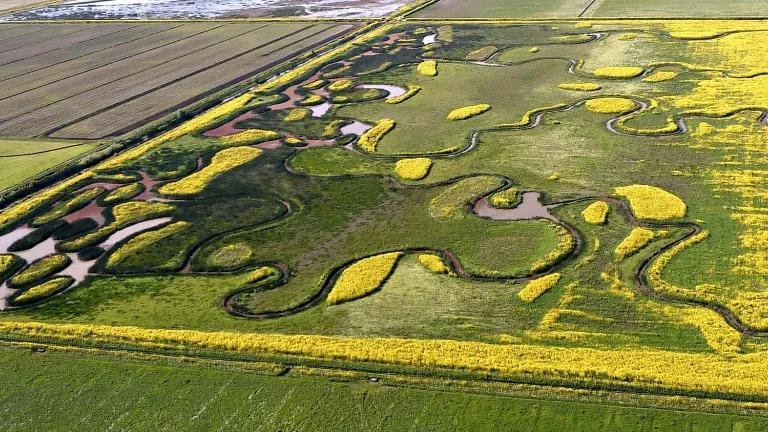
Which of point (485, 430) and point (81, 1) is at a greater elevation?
point (81, 1)

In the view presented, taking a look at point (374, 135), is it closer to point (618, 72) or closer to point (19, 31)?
point (618, 72)

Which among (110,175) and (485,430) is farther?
(110,175)

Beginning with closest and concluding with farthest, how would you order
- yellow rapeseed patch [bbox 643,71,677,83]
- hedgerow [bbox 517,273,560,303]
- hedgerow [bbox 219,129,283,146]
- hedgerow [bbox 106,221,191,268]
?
hedgerow [bbox 517,273,560,303]
hedgerow [bbox 106,221,191,268]
hedgerow [bbox 219,129,283,146]
yellow rapeseed patch [bbox 643,71,677,83]

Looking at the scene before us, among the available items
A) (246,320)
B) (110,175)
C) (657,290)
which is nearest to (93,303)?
Result: (246,320)

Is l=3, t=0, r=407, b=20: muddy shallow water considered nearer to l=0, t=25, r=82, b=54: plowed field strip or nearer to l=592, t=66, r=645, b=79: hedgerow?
l=0, t=25, r=82, b=54: plowed field strip

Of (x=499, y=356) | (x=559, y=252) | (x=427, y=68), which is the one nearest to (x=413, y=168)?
(x=559, y=252)

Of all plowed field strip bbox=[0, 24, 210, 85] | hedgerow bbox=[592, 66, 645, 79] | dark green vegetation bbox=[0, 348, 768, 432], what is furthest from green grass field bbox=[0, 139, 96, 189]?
hedgerow bbox=[592, 66, 645, 79]

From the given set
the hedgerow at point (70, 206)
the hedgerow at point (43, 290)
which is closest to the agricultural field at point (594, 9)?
the hedgerow at point (70, 206)

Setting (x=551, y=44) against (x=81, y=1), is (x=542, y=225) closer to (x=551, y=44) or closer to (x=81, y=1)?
(x=551, y=44)
